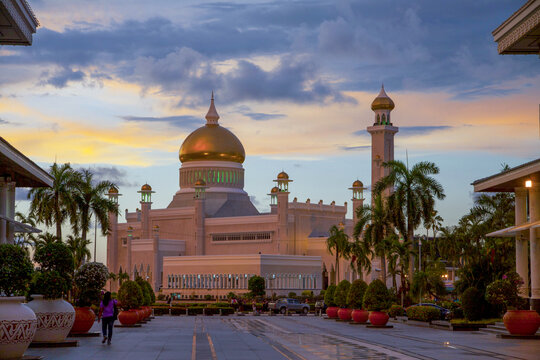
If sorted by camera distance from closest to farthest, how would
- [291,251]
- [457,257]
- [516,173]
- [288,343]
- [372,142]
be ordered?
[288,343]
[516,173]
[457,257]
[372,142]
[291,251]

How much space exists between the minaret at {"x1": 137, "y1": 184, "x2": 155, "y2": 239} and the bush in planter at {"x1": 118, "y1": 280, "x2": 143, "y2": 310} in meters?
70.0

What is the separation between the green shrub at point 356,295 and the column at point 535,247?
11.7 m

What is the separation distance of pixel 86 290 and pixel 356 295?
18413 millimetres

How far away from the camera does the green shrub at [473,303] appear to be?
35.8m

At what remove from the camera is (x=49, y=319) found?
23.9 meters

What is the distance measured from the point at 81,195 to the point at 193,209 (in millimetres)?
52448

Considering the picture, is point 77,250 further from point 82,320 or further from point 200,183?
point 200,183

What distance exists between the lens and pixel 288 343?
26047 mm

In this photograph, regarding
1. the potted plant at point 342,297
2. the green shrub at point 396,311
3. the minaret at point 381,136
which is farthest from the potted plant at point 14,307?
the minaret at point 381,136

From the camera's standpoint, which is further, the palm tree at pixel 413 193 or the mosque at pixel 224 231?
the mosque at pixel 224 231

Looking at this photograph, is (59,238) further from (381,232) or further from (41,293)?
(41,293)

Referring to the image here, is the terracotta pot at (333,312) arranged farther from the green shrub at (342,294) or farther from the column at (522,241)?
the column at (522,241)

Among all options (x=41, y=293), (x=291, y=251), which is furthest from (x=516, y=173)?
(x=291, y=251)

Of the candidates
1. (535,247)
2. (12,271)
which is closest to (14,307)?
(12,271)
